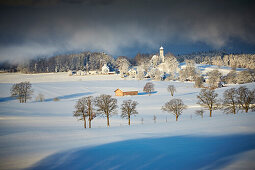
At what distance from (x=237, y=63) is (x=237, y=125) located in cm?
19249

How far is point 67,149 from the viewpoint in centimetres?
1470

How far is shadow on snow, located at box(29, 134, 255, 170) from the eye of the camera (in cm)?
1198

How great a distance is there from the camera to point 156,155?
13.2m

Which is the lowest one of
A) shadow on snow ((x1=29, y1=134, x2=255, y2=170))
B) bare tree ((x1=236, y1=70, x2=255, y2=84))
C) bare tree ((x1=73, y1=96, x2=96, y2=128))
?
shadow on snow ((x1=29, y1=134, x2=255, y2=170))

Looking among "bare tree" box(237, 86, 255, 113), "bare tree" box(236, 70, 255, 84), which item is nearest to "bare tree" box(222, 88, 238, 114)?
Answer: "bare tree" box(237, 86, 255, 113)

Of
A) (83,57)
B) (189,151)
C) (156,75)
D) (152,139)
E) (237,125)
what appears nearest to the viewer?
(189,151)

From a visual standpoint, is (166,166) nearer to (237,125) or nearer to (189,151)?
(189,151)

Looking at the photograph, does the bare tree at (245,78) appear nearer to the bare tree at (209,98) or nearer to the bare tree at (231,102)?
the bare tree at (231,102)

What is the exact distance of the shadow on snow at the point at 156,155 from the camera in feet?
39.3

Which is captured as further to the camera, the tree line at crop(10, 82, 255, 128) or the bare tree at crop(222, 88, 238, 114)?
the bare tree at crop(222, 88, 238, 114)

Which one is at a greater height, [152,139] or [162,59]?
[162,59]

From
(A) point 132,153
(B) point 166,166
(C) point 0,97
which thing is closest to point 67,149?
(A) point 132,153

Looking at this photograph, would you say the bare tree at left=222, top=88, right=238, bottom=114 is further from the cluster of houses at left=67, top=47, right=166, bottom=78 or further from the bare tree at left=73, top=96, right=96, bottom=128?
the cluster of houses at left=67, top=47, right=166, bottom=78

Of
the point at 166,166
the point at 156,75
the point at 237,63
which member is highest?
the point at 237,63
